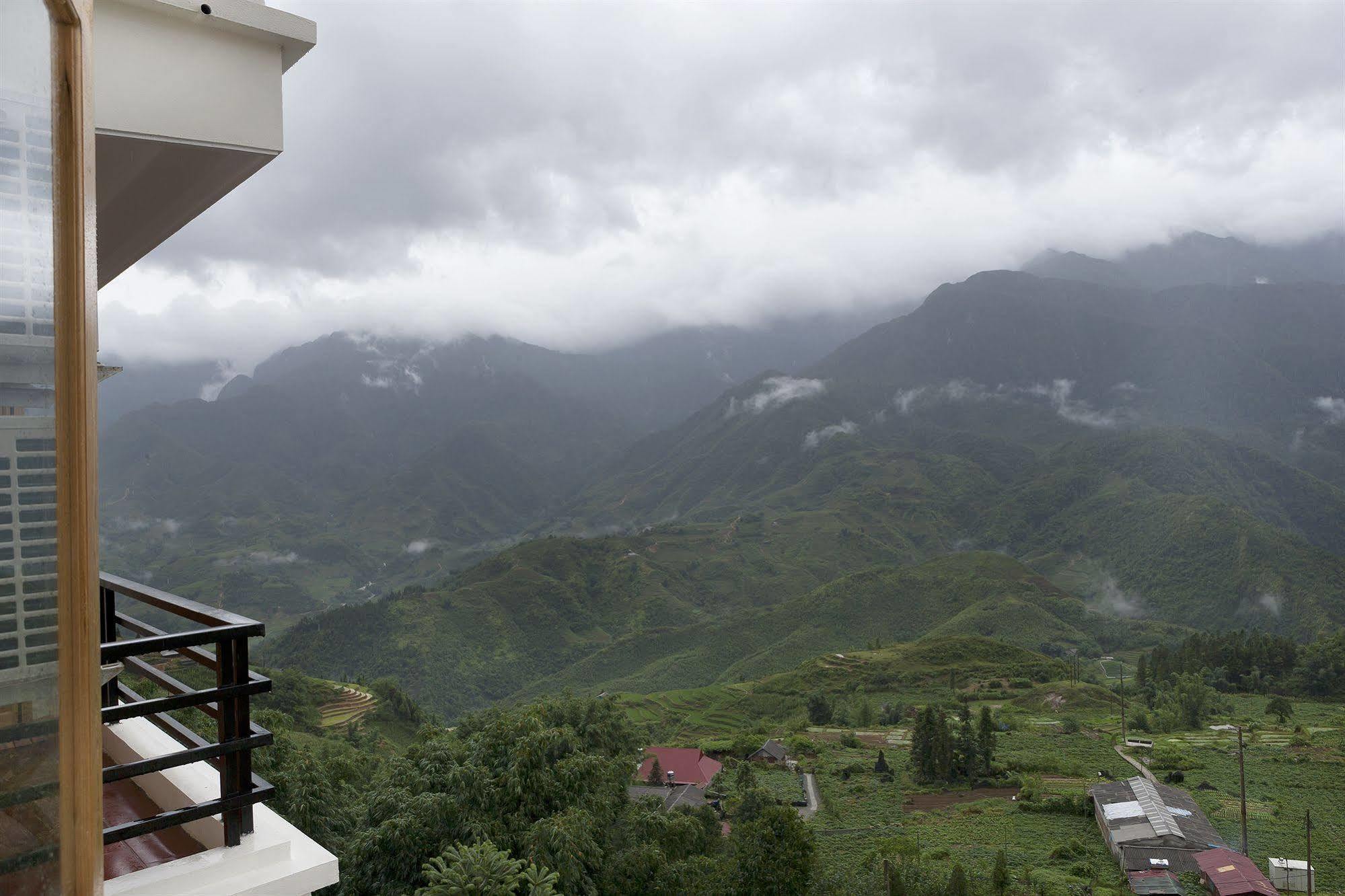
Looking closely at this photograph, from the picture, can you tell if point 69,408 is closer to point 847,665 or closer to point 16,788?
point 16,788

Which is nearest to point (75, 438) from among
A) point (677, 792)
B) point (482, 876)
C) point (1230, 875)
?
point (482, 876)

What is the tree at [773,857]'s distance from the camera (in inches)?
426

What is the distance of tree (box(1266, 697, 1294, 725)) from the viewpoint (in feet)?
125

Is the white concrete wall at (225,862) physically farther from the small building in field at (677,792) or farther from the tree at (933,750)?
the tree at (933,750)

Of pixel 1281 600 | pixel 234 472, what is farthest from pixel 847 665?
pixel 234 472

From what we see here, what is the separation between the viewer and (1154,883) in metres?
19.4

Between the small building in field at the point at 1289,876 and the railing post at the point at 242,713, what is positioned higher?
the railing post at the point at 242,713

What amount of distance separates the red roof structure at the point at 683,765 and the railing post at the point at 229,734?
31247 millimetres

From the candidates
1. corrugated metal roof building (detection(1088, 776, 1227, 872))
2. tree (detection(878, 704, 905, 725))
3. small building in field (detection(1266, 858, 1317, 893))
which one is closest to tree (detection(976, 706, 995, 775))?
corrugated metal roof building (detection(1088, 776, 1227, 872))

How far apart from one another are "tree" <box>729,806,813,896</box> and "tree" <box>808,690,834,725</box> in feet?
113

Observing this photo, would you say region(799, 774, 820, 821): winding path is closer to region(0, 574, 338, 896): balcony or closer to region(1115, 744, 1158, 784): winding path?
region(1115, 744, 1158, 784): winding path

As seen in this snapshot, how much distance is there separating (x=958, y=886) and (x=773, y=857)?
697cm

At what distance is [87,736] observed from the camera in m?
→ 1.16

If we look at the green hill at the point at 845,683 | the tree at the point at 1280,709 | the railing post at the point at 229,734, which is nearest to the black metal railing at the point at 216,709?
the railing post at the point at 229,734
